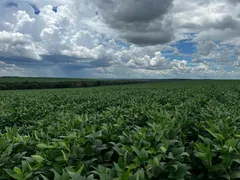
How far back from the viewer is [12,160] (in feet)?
7.62

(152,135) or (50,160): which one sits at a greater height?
(152,135)

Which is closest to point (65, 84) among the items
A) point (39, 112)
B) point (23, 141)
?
point (39, 112)

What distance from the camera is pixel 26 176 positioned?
1.74 metres

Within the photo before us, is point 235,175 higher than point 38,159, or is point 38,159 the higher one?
point 38,159

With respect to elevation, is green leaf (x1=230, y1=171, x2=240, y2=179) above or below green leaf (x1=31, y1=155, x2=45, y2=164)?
below

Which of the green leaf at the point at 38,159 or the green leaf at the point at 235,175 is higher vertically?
the green leaf at the point at 38,159

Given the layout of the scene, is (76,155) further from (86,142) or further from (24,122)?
(24,122)

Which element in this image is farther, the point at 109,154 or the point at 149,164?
the point at 109,154

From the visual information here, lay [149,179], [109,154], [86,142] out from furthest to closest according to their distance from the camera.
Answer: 1. [86,142]
2. [109,154]
3. [149,179]

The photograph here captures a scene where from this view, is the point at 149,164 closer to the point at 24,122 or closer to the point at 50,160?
the point at 50,160

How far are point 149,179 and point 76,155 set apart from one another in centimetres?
79

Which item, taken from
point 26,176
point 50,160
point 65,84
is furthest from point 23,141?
point 65,84

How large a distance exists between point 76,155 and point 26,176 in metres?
0.58

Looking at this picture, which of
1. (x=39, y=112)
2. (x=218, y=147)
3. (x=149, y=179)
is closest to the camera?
(x=149, y=179)
